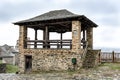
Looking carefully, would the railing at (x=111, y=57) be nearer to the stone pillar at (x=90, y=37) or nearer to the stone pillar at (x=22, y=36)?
the stone pillar at (x=90, y=37)

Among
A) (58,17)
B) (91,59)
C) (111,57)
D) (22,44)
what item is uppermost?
(58,17)

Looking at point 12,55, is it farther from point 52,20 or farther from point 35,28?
point 52,20

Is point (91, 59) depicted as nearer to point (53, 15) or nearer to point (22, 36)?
point (53, 15)

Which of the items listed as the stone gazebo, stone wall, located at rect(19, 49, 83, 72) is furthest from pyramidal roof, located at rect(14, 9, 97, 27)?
stone wall, located at rect(19, 49, 83, 72)

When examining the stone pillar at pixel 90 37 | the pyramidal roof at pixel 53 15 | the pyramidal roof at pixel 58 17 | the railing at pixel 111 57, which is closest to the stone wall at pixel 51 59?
the pyramidal roof at pixel 58 17

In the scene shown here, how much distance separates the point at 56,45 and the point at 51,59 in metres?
1.61

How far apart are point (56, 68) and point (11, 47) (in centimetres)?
4474

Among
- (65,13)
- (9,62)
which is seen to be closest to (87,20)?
(65,13)

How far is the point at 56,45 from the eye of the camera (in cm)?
2402

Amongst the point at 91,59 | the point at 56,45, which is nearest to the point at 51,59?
the point at 56,45

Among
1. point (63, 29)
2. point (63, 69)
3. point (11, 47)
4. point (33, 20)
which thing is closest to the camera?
point (63, 69)

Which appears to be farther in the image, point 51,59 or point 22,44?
point 22,44

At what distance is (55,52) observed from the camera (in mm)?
22984

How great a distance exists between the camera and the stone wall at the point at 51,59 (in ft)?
72.6
